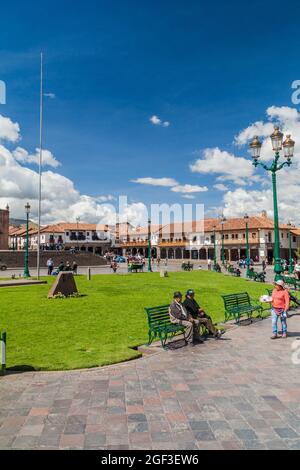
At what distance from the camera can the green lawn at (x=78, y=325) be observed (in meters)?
7.48

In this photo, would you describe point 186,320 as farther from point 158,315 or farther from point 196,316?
point 158,315

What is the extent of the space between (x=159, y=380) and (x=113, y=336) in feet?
11.0

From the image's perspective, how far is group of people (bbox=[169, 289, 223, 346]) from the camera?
8852 mm

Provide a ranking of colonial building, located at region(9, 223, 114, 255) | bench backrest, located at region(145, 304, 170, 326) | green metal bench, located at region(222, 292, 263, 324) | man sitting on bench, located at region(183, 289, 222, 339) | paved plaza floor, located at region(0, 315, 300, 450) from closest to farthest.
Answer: paved plaza floor, located at region(0, 315, 300, 450)
bench backrest, located at region(145, 304, 170, 326)
man sitting on bench, located at region(183, 289, 222, 339)
green metal bench, located at region(222, 292, 263, 324)
colonial building, located at region(9, 223, 114, 255)

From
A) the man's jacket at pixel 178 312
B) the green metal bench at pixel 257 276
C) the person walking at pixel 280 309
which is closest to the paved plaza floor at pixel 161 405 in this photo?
the man's jacket at pixel 178 312

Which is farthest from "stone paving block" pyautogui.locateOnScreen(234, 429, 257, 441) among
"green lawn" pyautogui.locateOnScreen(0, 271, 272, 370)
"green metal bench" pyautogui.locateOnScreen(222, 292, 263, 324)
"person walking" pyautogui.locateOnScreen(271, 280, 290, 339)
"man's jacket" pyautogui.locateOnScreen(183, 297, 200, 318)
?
"green metal bench" pyautogui.locateOnScreen(222, 292, 263, 324)

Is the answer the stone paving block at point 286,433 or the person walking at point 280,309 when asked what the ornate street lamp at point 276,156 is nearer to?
the person walking at point 280,309

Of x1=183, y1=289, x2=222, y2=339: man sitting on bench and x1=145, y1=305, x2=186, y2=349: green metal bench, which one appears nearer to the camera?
x1=145, y1=305, x2=186, y2=349: green metal bench

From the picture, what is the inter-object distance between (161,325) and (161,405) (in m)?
3.66

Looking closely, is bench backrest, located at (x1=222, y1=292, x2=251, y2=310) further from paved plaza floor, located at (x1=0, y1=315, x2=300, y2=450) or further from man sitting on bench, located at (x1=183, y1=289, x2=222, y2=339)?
paved plaza floor, located at (x1=0, y1=315, x2=300, y2=450)

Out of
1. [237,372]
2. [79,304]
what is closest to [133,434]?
[237,372]

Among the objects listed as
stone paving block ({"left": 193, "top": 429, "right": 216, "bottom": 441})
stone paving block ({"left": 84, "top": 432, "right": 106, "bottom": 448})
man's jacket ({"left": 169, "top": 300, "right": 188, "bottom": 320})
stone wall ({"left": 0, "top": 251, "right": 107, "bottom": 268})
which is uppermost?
stone wall ({"left": 0, "top": 251, "right": 107, "bottom": 268})
